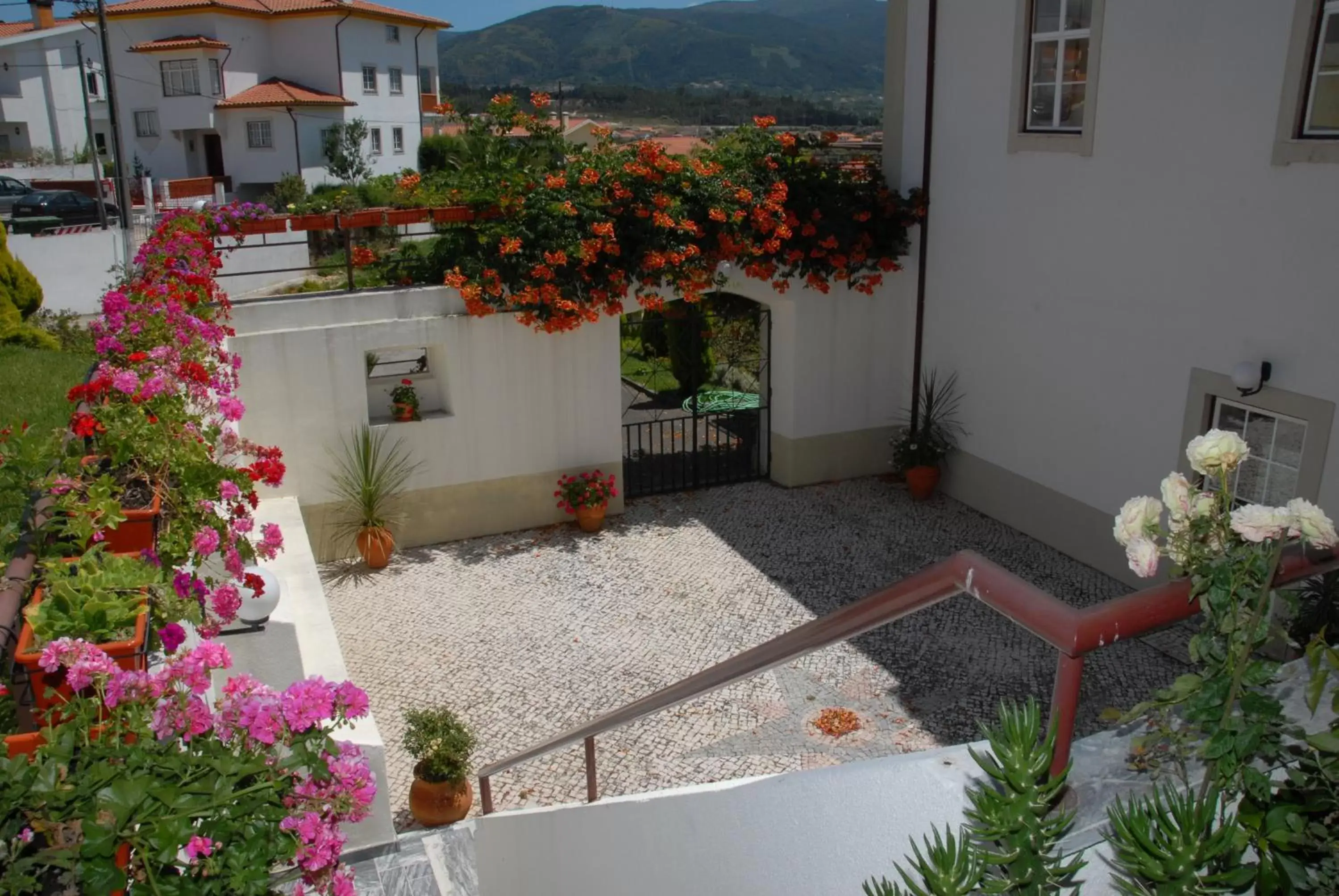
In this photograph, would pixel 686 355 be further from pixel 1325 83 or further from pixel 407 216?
pixel 1325 83

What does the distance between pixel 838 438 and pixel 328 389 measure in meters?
5.68

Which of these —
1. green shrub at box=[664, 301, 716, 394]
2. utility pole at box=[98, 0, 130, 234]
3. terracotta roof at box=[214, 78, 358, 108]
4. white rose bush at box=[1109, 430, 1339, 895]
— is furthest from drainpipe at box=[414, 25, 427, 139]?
white rose bush at box=[1109, 430, 1339, 895]

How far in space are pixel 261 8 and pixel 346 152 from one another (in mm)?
6920

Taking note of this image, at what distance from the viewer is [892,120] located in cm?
1142

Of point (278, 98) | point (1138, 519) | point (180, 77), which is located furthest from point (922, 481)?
point (180, 77)

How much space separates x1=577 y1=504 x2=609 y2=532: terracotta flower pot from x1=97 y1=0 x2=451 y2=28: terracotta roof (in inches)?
1581

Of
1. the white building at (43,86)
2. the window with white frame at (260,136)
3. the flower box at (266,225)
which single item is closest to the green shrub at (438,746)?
the flower box at (266,225)

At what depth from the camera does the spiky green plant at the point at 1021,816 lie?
1645 mm

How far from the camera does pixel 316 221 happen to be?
32.3ft

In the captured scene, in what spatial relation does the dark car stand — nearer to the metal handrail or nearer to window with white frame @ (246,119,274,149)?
window with white frame @ (246,119,274,149)

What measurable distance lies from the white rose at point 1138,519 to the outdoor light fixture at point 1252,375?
6522 millimetres

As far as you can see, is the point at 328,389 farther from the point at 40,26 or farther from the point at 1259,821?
the point at 40,26

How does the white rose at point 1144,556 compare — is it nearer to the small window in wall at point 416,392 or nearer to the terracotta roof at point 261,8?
the small window in wall at point 416,392

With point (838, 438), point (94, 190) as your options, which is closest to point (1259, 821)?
point (838, 438)
